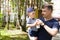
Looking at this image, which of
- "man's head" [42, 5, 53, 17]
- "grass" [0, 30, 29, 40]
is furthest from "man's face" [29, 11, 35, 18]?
"grass" [0, 30, 29, 40]

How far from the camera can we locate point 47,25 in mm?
2914

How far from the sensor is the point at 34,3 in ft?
9.55

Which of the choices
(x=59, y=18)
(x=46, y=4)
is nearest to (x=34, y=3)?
(x=46, y=4)

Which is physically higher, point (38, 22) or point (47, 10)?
point (47, 10)

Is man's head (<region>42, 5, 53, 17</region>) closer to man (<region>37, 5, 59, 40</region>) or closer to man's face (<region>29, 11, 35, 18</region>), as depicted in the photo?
man (<region>37, 5, 59, 40</region>)

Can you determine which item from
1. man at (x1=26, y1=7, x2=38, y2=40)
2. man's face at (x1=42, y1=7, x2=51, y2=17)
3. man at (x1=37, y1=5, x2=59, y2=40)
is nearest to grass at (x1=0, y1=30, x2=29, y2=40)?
man at (x1=26, y1=7, x2=38, y2=40)

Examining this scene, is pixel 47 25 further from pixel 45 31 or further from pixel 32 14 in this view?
pixel 32 14

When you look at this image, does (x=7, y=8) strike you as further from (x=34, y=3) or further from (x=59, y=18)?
(x=59, y=18)

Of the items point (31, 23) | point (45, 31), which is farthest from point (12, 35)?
point (45, 31)

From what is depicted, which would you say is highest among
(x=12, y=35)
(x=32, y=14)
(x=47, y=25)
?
(x=32, y=14)

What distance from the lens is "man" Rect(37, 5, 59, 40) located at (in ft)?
9.49

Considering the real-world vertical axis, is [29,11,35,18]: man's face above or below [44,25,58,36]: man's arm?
above

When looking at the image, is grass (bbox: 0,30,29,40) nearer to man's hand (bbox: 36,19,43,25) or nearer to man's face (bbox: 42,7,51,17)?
man's hand (bbox: 36,19,43,25)

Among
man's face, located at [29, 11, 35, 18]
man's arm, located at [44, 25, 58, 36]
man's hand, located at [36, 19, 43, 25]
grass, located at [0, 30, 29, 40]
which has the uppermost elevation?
man's face, located at [29, 11, 35, 18]
